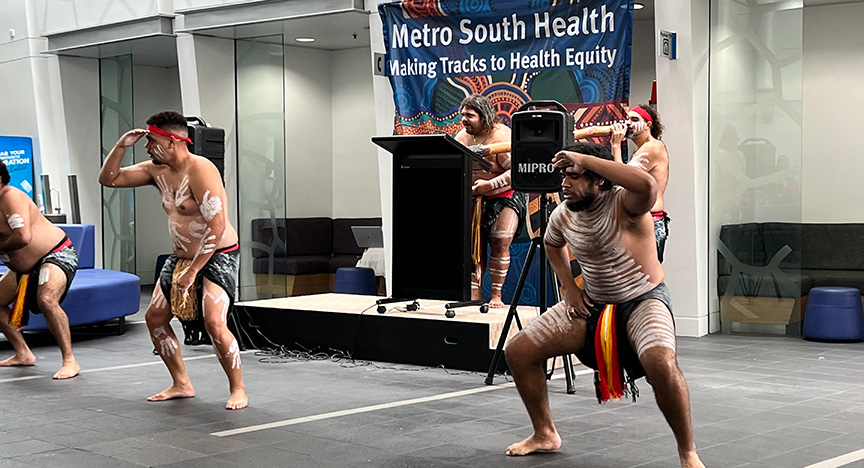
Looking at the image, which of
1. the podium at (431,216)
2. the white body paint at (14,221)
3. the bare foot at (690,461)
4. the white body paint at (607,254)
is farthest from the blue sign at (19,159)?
the bare foot at (690,461)

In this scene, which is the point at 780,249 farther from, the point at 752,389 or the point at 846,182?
the point at 752,389

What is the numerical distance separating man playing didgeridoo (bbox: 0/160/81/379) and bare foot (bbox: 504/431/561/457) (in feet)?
11.8

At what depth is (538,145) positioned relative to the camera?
592cm

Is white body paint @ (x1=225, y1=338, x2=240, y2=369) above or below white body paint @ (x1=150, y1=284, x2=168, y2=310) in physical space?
below

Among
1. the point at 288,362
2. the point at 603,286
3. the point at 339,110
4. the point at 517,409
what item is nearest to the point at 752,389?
the point at 517,409

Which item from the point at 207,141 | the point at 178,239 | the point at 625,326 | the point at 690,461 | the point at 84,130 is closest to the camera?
the point at 690,461

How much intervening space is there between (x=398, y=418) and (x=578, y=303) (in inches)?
58.9

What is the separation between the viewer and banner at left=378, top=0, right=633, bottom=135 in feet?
27.5

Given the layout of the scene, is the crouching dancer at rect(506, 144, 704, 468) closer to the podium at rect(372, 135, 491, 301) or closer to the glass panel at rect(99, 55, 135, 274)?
the podium at rect(372, 135, 491, 301)

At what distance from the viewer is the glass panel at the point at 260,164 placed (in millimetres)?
11500

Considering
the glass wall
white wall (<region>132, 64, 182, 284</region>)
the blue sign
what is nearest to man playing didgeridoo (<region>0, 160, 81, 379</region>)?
the glass wall

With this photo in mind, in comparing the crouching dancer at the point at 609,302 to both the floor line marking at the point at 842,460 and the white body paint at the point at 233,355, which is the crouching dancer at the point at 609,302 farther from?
the white body paint at the point at 233,355

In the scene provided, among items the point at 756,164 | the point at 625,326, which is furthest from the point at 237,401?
the point at 756,164

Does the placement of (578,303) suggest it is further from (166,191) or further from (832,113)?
(832,113)
